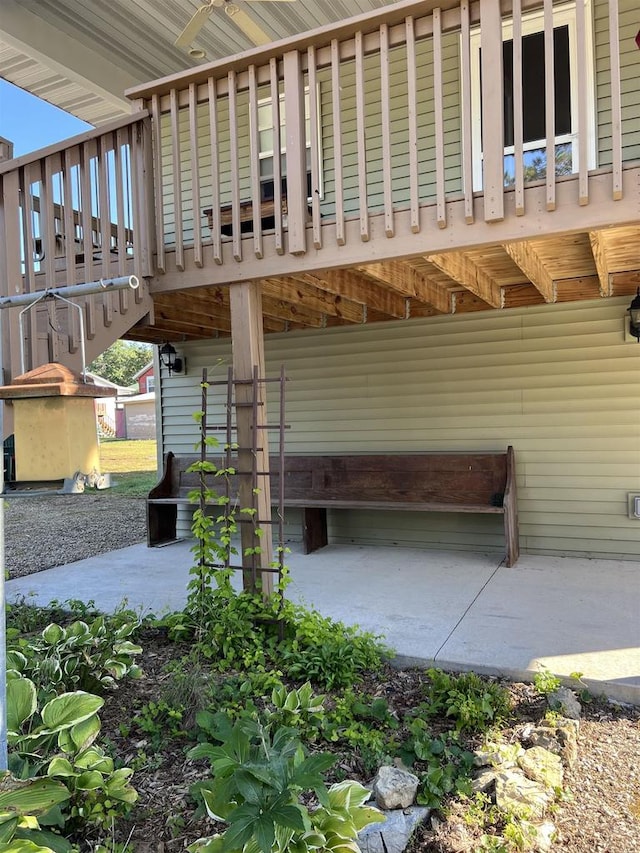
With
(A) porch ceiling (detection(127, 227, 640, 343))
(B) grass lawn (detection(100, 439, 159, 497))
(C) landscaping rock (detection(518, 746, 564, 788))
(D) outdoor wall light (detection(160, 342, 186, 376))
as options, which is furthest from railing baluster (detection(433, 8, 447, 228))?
(B) grass lawn (detection(100, 439, 159, 497))

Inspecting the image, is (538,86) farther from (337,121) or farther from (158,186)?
(158,186)

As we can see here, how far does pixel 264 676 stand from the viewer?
9.16 ft

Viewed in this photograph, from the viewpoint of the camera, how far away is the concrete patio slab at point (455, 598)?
10.1ft

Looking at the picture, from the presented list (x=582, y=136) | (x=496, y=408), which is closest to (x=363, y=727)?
(x=582, y=136)

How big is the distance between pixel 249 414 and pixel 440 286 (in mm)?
2266

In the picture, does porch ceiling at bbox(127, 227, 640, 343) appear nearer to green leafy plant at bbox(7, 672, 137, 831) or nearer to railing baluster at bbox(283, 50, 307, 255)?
railing baluster at bbox(283, 50, 307, 255)

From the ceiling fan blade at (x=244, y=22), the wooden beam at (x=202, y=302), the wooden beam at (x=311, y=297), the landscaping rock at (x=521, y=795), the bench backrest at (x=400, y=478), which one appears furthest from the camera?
the bench backrest at (x=400, y=478)

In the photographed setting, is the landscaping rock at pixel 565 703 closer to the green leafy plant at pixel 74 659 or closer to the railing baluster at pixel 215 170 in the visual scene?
the green leafy plant at pixel 74 659

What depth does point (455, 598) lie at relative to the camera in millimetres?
4121

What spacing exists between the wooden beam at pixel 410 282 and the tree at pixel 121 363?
99.6 ft

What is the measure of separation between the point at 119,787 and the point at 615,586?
3.57m

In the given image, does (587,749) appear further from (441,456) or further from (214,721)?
(441,456)

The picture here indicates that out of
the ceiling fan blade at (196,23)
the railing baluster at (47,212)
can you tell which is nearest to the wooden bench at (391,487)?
the railing baluster at (47,212)

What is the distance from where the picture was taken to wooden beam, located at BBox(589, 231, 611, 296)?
3.34m
